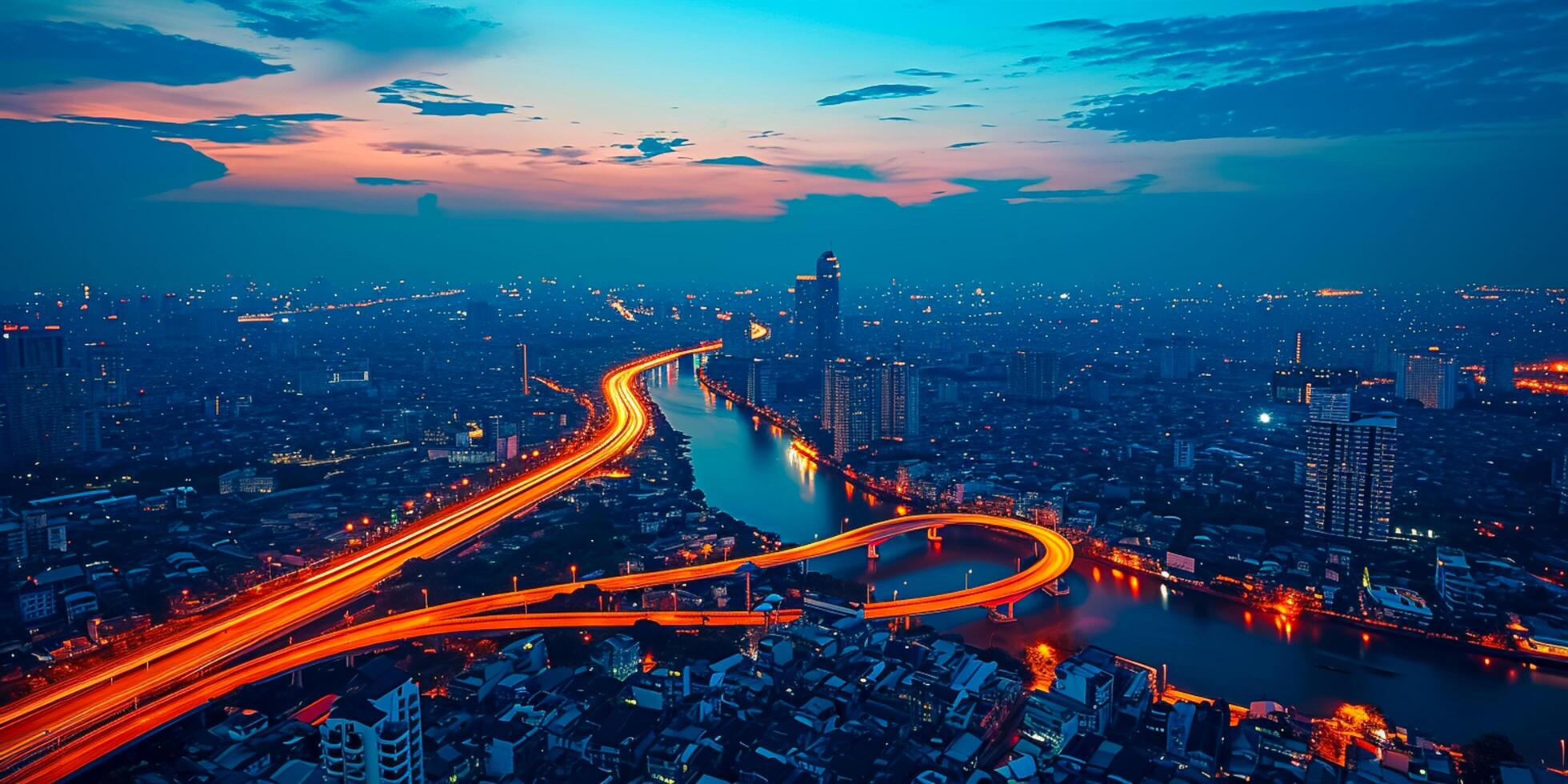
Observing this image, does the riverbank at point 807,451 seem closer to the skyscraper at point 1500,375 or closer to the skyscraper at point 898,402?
the skyscraper at point 898,402

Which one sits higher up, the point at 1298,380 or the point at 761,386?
the point at 1298,380

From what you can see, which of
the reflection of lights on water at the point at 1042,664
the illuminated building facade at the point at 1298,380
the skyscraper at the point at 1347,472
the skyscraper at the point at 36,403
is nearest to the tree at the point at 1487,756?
the reflection of lights on water at the point at 1042,664

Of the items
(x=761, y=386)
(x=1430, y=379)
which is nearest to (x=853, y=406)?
(x=761, y=386)

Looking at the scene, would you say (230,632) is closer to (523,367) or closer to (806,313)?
(523,367)

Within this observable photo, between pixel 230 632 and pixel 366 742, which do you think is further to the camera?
pixel 230 632

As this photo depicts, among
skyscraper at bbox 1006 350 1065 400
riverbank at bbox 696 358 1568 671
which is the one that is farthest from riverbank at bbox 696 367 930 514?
skyscraper at bbox 1006 350 1065 400

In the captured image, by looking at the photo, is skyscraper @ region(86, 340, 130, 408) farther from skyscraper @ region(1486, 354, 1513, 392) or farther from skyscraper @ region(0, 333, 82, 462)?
skyscraper @ region(1486, 354, 1513, 392)

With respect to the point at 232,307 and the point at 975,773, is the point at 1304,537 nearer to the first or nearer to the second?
the point at 975,773
